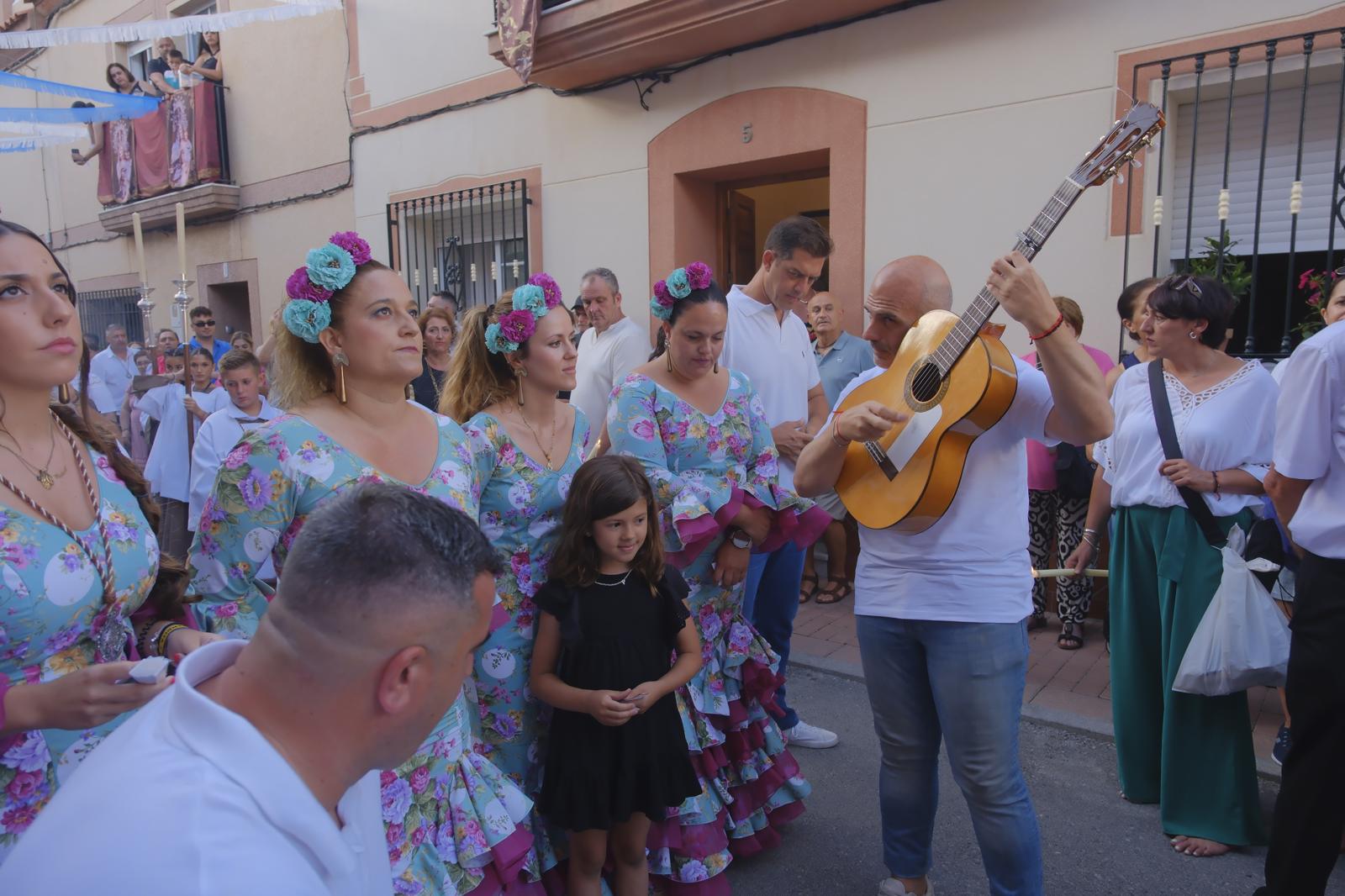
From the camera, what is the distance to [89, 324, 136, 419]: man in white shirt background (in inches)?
385

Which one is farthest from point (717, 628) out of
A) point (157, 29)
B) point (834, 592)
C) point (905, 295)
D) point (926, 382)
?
point (157, 29)

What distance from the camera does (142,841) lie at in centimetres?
83

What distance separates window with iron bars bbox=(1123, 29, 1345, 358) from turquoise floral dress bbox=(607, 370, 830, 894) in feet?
10.1

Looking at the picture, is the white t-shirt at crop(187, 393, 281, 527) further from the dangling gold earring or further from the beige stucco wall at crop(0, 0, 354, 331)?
the beige stucco wall at crop(0, 0, 354, 331)

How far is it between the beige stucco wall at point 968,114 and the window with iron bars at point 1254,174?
0.19m

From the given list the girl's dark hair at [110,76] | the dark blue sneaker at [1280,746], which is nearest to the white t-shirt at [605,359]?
the dark blue sneaker at [1280,746]

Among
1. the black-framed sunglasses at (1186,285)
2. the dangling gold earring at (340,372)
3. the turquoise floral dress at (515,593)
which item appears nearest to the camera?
the dangling gold earring at (340,372)

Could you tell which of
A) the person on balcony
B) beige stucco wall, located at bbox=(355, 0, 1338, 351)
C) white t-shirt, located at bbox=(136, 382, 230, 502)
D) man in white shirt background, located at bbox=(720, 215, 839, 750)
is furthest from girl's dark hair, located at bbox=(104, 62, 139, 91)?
man in white shirt background, located at bbox=(720, 215, 839, 750)

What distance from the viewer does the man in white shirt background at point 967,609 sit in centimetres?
226

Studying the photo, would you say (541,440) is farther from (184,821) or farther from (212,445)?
(212,445)

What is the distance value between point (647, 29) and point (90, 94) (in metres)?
4.84

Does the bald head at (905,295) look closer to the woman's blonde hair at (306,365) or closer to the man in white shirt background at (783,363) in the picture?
the man in white shirt background at (783,363)

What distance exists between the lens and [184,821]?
0.85m

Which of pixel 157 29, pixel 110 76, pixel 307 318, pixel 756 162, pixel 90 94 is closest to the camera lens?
pixel 307 318
